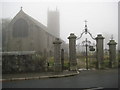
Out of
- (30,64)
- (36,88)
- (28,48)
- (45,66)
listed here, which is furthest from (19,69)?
(28,48)

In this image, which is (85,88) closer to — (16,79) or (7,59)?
(16,79)

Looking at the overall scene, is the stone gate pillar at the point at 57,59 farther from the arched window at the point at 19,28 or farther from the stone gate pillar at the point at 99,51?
the arched window at the point at 19,28

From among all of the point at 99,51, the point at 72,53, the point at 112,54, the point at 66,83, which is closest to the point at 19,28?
the point at 72,53

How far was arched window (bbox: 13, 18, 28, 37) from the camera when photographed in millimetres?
36681

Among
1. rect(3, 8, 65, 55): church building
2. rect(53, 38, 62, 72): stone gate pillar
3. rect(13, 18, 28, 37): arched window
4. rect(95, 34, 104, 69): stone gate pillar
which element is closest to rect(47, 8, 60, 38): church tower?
rect(3, 8, 65, 55): church building

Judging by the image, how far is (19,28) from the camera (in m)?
36.5

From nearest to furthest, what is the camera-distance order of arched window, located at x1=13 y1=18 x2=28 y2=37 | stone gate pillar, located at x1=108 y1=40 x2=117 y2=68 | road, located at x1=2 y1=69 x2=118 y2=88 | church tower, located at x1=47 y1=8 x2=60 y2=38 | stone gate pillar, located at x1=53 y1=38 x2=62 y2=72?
road, located at x1=2 y1=69 x2=118 y2=88, stone gate pillar, located at x1=53 y1=38 x2=62 y2=72, stone gate pillar, located at x1=108 y1=40 x2=117 y2=68, arched window, located at x1=13 y1=18 x2=28 y2=37, church tower, located at x1=47 y1=8 x2=60 y2=38

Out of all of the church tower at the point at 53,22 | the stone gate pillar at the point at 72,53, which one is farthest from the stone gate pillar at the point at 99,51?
the church tower at the point at 53,22

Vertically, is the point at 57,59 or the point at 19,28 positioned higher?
the point at 19,28

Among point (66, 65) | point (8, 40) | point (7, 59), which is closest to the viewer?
point (7, 59)

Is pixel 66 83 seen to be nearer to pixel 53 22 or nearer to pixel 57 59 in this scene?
pixel 57 59

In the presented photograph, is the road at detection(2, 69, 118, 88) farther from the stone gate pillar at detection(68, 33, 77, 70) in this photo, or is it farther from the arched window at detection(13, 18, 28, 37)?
the arched window at detection(13, 18, 28, 37)

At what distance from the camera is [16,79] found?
1237cm

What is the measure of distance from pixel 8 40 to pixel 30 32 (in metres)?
4.80
